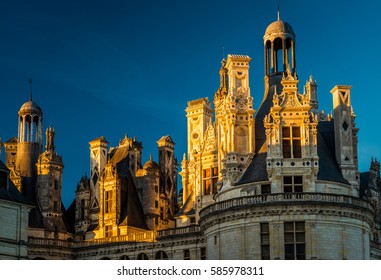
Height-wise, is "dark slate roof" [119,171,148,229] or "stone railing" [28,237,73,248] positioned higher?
"dark slate roof" [119,171,148,229]

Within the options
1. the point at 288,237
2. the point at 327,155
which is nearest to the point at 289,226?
the point at 288,237

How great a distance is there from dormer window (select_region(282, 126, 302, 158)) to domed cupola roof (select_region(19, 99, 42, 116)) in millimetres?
27359

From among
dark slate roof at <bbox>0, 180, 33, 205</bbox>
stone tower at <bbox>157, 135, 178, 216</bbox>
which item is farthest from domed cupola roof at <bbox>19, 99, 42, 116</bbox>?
dark slate roof at <bbox>0, 180, 33, 205</bbox>

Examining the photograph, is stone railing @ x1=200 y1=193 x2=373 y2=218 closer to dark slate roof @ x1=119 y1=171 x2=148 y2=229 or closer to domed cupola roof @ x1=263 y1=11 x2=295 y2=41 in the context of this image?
domed cupola roof @ x1=263 y1=11 x2=295 y2=41

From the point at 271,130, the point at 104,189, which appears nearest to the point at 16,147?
the point at 104,189

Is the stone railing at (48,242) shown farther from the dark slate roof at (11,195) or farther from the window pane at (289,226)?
the window pane at (289,226)

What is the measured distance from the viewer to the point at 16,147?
228 feet

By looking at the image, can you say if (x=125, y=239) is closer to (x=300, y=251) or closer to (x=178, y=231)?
(x=178, y=231)

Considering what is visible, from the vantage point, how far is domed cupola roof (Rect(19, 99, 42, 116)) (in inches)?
2714

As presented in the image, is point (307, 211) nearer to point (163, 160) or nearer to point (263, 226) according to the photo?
point (263, 226)

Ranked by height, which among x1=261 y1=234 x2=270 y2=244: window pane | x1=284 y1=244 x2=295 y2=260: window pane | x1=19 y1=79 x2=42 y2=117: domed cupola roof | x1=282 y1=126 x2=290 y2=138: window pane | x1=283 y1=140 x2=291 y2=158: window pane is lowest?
x1=284 y1=244 x2=295 y2=260: window pane

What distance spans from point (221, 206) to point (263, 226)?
3.02 m

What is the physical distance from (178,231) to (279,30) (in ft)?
49.0
